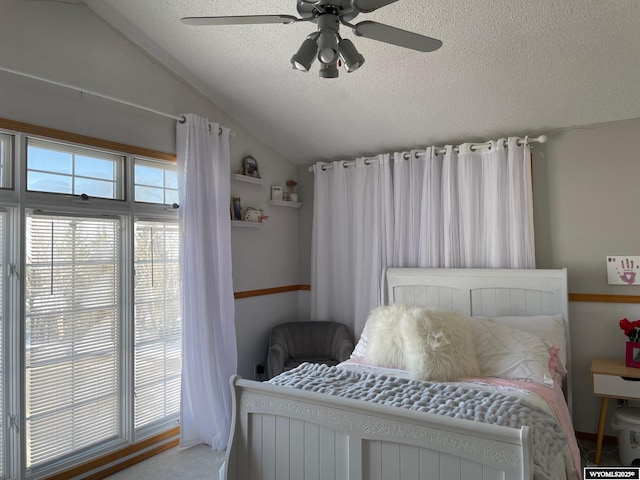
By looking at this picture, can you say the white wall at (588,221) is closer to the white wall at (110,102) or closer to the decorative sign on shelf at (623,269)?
the decorative sign on shelf at (623,269)

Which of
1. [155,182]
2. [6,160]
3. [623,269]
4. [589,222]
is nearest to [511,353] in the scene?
[623,269]

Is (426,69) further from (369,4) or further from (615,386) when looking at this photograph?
(615,386)

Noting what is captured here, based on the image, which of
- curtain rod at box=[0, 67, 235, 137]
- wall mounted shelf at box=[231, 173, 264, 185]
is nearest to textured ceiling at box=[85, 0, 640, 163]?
curtain rod at box=[0, 67, 235, 137]

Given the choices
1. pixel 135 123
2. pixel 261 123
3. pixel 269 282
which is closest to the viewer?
pixel 135 123

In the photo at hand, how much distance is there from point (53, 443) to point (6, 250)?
1148 mm

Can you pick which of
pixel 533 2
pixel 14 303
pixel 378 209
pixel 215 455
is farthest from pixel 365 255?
pixel 14 303

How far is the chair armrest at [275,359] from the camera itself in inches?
142

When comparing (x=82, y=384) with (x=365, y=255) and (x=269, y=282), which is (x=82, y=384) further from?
(x=365, y=255)

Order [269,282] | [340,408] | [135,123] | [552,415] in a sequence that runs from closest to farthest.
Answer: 1. [340,408]
2. [552,415]
3. [135,123]
4. [269,282]

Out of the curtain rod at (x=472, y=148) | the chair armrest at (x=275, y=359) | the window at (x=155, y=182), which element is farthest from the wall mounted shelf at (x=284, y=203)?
the chair armrest at (x=275, y=359)

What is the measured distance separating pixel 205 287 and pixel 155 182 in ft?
2.76

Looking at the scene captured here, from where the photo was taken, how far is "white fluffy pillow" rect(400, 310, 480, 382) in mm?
2514

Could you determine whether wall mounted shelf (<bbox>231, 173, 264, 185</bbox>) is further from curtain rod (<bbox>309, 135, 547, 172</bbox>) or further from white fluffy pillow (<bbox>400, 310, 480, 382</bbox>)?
white fluffy pillow (<bbox>400, 310, 480, 382</bbox>)

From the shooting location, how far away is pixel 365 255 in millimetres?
3988
